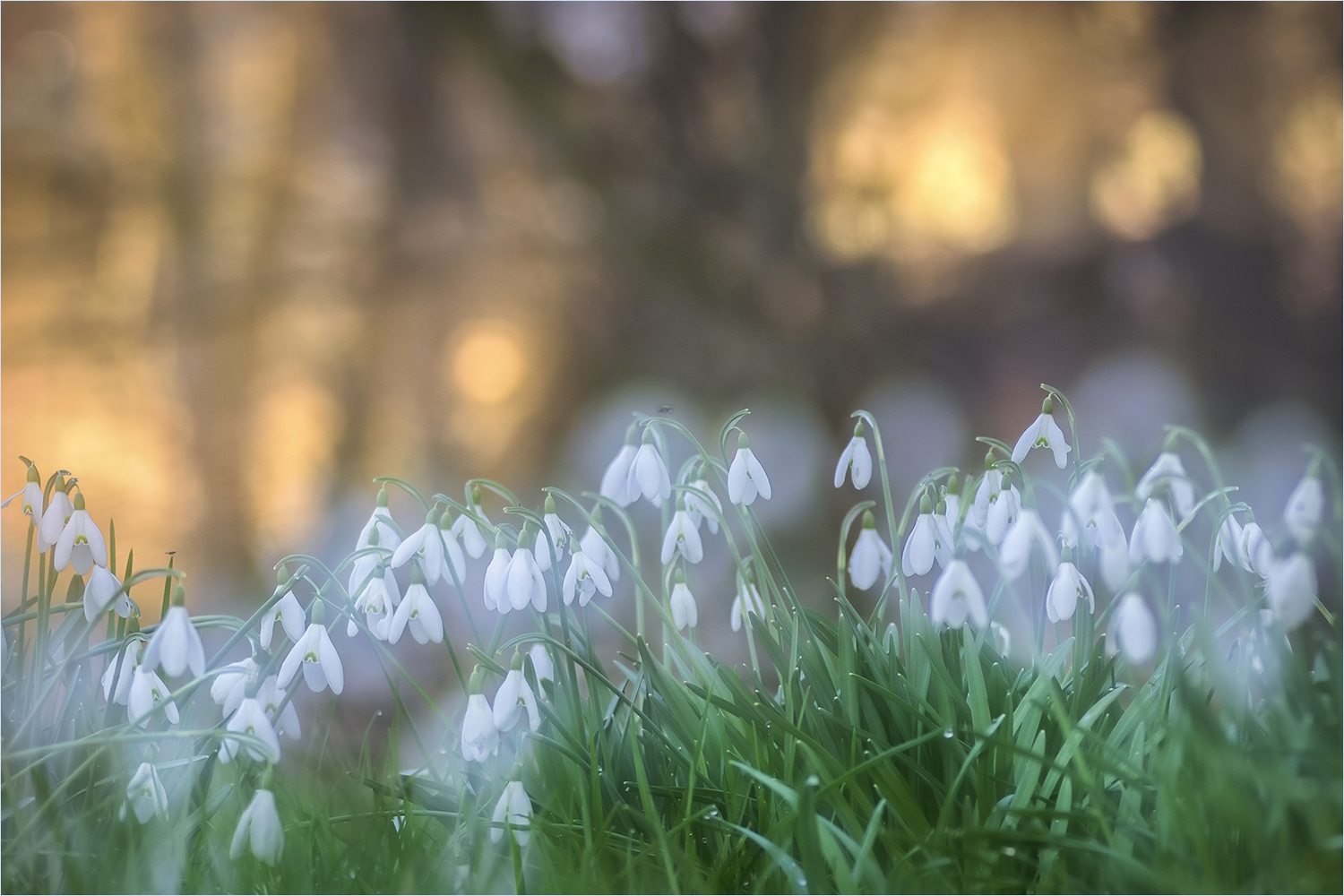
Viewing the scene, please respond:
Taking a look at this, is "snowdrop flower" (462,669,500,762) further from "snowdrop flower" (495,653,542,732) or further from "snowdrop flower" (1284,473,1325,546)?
"snowdrop flower" (1284,473,1325,546)

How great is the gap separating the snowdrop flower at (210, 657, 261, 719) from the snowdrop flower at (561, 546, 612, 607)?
0.69 ft

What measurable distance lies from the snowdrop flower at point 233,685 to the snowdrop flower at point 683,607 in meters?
0.31

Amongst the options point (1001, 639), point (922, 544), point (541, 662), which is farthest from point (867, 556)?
point (541, 662)

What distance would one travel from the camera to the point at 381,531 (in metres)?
0.62

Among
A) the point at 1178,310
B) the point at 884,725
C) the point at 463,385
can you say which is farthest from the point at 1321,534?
the point at 463,385

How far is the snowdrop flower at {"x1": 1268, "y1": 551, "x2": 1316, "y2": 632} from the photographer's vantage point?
1.37 feet

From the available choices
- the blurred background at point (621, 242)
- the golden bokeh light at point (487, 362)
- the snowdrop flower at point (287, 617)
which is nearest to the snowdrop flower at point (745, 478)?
the snowdrop flower at point (287, 617)

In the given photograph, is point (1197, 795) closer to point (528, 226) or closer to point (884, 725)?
point (884, 725)

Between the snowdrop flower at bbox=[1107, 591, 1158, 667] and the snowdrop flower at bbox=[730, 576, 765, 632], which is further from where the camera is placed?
the snowdrop flower at bbox=[730, 576, 765, 632]

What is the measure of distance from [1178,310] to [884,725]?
56.5 inches

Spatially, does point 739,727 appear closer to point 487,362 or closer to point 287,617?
point 287,617

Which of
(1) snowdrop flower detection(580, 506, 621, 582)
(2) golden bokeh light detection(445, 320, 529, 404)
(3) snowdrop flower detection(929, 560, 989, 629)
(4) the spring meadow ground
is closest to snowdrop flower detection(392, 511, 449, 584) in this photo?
(4) the spring meadow ground

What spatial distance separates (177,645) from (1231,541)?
2.29 ft

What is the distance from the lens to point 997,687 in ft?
1.95
